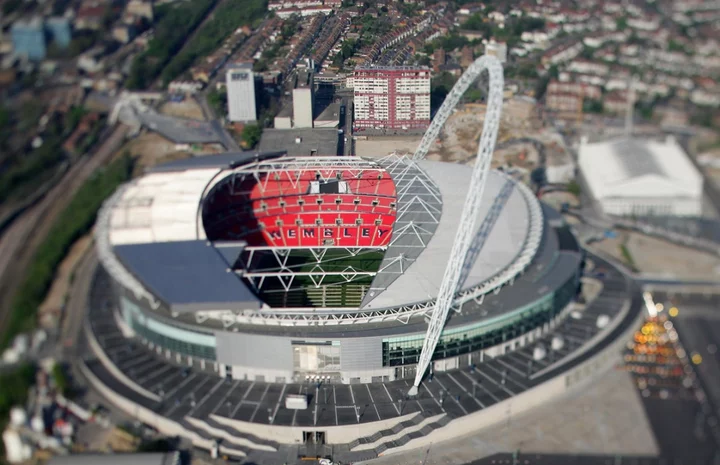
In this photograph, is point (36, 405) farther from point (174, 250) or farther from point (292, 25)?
point (292, 25)

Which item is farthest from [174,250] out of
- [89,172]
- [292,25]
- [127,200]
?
[89,172]

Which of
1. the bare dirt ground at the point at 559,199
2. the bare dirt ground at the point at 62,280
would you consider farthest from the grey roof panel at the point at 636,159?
the bare dirt ground at the point at 62,280

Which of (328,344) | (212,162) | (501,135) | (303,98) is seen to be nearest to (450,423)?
(328,344)

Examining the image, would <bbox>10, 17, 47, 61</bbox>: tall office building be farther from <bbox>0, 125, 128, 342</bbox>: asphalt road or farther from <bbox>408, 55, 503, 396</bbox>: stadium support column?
<bbox>408, 55, 503, 396</bbox>: stadium support column

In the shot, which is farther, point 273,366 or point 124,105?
point 124,105

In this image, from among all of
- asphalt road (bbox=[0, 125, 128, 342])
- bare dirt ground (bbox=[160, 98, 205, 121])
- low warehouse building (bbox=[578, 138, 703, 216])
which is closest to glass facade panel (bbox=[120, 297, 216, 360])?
asphalt road (bbox=[0, 125, 128, 342])

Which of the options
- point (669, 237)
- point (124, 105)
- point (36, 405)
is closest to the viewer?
point (36, 405)

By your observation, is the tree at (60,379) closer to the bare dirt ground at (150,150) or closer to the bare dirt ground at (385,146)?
the bare dirt ground at (385,146)

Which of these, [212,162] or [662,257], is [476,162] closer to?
[212,162]
